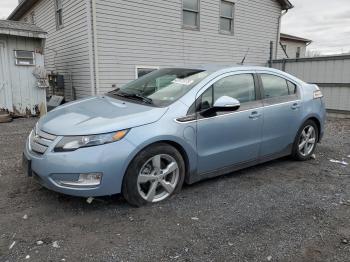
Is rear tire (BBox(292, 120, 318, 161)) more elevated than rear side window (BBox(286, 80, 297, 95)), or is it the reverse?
rear side window (BBox(286, 80, 297, 95))

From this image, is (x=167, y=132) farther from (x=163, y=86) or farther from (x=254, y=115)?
(x=254, y=115)

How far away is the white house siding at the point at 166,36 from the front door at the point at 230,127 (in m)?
6.22

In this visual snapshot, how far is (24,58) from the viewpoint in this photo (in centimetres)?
875

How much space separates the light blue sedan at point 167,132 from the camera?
293 cm

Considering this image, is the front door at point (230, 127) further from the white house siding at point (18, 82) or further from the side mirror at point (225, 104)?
the white house siding at point (18, 82)

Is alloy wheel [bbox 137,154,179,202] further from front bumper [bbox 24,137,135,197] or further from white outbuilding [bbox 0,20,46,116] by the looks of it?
white outbuilding [bbox 0,20,46,116]

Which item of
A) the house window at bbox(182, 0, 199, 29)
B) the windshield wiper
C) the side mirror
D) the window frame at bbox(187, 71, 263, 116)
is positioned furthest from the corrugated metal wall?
the windshield wiper

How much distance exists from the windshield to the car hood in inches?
8.7

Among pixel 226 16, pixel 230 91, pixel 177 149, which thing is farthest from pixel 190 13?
pixel 177 149

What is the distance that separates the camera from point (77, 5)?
9.52 meters

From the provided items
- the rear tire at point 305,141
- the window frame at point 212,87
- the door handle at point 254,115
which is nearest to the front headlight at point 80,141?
the window frame at point 212,87

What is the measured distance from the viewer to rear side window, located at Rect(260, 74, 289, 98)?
4348mm

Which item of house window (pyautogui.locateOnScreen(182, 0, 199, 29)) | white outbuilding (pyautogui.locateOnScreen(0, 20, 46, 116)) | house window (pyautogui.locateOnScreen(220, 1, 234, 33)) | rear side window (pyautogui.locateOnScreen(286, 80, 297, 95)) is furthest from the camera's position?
house window (pyautogui.locateOnScreen(220, 1, 234, 33))

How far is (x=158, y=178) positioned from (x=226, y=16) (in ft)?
34.5
